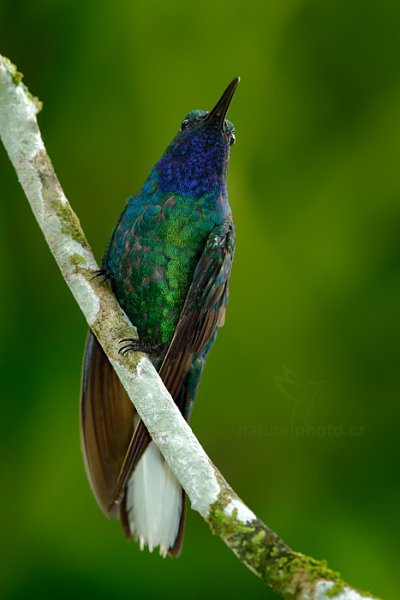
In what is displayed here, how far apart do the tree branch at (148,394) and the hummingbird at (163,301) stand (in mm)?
256

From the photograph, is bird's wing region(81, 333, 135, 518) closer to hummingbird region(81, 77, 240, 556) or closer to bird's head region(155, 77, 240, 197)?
hummingbird region(81, 77, 240, 556)

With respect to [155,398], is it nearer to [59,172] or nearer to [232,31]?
[59,172]

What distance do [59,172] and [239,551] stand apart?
9.54 ft

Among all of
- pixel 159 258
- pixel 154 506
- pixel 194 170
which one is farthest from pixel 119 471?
pixel 194 170

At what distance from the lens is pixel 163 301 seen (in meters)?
2.89

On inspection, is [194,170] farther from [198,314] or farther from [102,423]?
[102,423]

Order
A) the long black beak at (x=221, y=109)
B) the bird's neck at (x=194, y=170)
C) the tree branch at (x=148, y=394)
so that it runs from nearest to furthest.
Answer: the tree branch at (x=148, y=394) → the long black beak at (x=221, y=109) → the bird's neck at (x=194, y=170)

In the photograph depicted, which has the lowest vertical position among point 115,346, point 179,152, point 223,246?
point 115,346

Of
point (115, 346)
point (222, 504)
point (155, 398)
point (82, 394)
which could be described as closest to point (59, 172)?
point (82, 394)

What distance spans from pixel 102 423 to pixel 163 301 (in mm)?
514

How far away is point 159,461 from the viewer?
3.06 meters

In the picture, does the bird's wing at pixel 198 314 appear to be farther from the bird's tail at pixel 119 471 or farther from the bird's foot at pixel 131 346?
the bird's foot at pixel 131 346

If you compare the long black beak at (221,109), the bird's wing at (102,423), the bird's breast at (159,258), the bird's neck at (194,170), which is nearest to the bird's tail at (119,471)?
the bird's wing at (102,423)

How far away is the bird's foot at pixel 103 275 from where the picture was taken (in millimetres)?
2615
